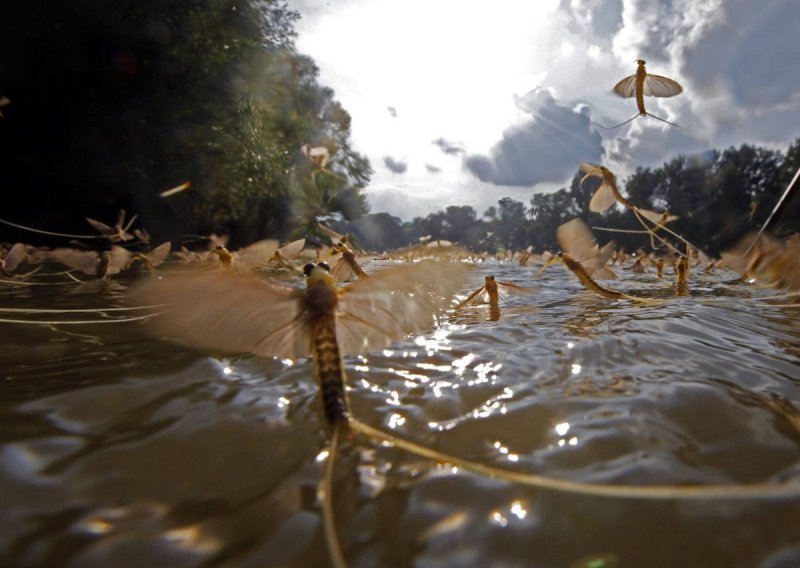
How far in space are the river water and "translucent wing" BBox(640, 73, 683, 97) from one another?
1.96m

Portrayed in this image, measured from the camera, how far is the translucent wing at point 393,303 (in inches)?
54.7

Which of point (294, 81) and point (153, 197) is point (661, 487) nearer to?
point (153, 197)

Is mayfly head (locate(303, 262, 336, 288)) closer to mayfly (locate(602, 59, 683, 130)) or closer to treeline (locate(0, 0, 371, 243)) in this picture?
mayfly (locate(602, 59, 683, 130))

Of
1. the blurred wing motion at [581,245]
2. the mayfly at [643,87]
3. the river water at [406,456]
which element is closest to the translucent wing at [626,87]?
the mayfly at [643,87]

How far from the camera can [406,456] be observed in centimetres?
113

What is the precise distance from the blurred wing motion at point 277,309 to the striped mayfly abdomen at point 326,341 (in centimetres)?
6

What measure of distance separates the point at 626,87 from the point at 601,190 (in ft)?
2.71

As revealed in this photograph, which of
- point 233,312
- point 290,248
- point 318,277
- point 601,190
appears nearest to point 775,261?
point 601,190

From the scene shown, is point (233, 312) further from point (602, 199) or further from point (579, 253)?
point (602, 199)

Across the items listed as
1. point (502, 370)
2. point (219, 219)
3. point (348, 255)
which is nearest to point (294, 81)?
point (219, 219)

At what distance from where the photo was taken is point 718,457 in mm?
1102

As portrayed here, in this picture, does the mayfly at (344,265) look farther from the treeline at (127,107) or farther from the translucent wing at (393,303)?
the treeline at (127,107)

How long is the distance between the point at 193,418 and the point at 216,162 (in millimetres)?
17238

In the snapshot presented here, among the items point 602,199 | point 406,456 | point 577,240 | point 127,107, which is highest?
point 127,107
